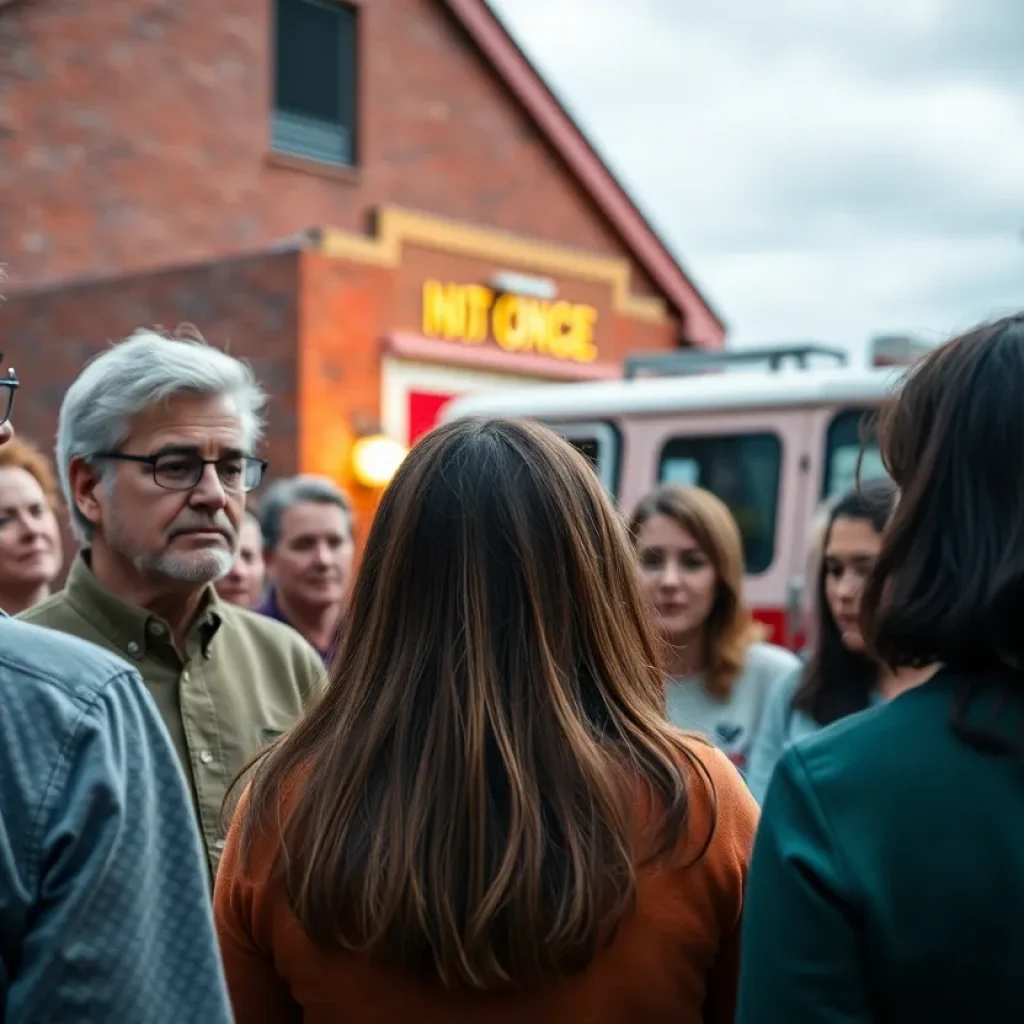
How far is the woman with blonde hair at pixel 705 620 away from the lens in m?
3.85

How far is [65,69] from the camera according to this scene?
10.7m

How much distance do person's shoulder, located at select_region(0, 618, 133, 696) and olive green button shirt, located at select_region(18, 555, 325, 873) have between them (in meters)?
1.32

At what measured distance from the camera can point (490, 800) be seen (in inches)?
60.1

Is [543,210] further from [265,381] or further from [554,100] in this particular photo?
[265,381]

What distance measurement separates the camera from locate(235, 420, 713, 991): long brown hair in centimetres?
147

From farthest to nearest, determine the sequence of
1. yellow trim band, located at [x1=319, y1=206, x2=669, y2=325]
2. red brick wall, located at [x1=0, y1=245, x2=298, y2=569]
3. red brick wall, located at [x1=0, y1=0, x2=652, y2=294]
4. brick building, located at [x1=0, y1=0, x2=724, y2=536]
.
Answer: yellow trim band, located at [x1=319, y1=206, x2=669, y2=325]
red brick wall, located at [x1=0, y1=0, x2=652, y2=294]
brick building, located at [x1=0, y1=0, x2=724, y2=536]
red brick wall, located at [x1=0, y1=245, x2=298, y2=569]

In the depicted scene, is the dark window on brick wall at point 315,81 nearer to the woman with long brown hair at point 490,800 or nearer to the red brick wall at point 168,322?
the red brick wall at point 168,322

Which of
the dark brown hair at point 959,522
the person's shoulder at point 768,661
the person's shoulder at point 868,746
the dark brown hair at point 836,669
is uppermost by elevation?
the dark brown hair at point 959,522

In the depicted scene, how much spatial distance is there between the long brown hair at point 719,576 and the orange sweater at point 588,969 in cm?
228

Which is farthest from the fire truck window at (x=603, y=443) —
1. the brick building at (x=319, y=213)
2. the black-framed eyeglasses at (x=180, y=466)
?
the black-framed eyeglasses at (x=180, y=466)

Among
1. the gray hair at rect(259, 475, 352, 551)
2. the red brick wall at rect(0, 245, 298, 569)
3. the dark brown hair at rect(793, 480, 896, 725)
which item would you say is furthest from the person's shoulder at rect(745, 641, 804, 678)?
the red brick wall at rect(0, 245, 298, 569)

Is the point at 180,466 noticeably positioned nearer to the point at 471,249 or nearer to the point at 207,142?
the point at 471,249

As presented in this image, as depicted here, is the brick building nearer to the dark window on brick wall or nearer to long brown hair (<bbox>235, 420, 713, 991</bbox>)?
the dark window on brick wall

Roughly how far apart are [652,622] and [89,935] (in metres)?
0.85
